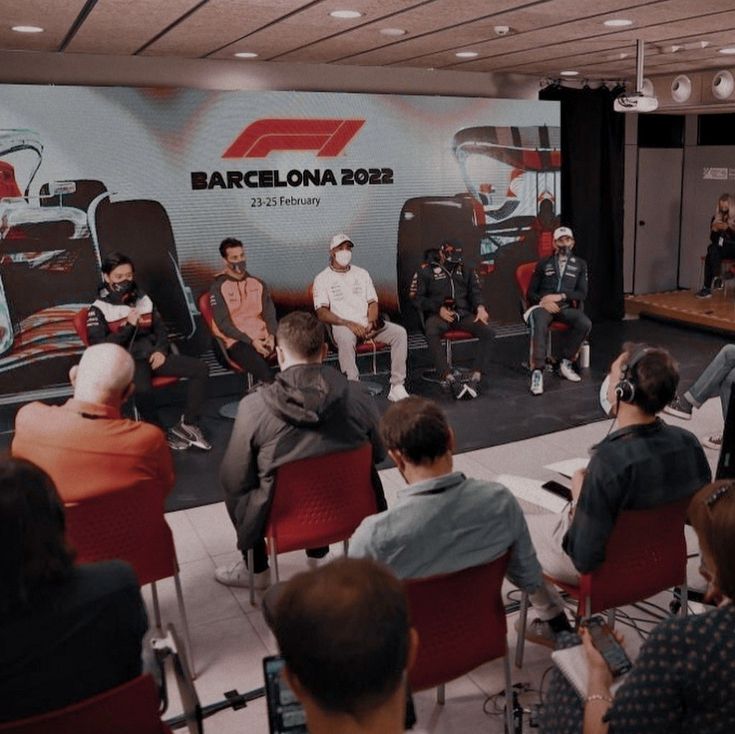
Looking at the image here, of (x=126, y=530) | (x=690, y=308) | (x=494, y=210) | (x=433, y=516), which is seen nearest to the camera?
(x=433, y=516)

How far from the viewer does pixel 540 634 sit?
3.03 metres

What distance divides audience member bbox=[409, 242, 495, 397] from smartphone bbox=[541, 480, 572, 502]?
319 cm

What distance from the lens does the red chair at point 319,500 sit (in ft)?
9.59

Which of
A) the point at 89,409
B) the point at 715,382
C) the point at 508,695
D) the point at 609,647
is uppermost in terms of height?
the point at 89,409

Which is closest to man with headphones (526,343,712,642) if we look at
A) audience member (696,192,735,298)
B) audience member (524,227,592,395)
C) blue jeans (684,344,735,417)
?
blue jeans (684,344,735,417)

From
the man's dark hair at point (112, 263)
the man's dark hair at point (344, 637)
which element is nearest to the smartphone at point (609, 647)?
the man's dark hair at point (344, 637)

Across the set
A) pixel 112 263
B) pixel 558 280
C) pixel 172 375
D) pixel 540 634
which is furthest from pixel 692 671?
pixel 558 280

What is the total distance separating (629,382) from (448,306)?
4026 mm

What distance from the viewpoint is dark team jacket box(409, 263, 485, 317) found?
21.3ft

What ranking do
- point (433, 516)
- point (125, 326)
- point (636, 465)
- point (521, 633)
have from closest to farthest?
point (433, 516), point (636, 465), point (521, 633), point (125, 326)

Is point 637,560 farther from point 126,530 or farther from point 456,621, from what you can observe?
point 126,530

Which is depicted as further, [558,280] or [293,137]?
[558,280]

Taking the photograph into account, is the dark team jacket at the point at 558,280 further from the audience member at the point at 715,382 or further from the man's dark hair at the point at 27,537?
the man's dark hair at the point at 27,537

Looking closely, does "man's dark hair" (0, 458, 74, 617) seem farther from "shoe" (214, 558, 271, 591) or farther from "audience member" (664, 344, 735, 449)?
"audience member" (664, 344, 735, 449)
